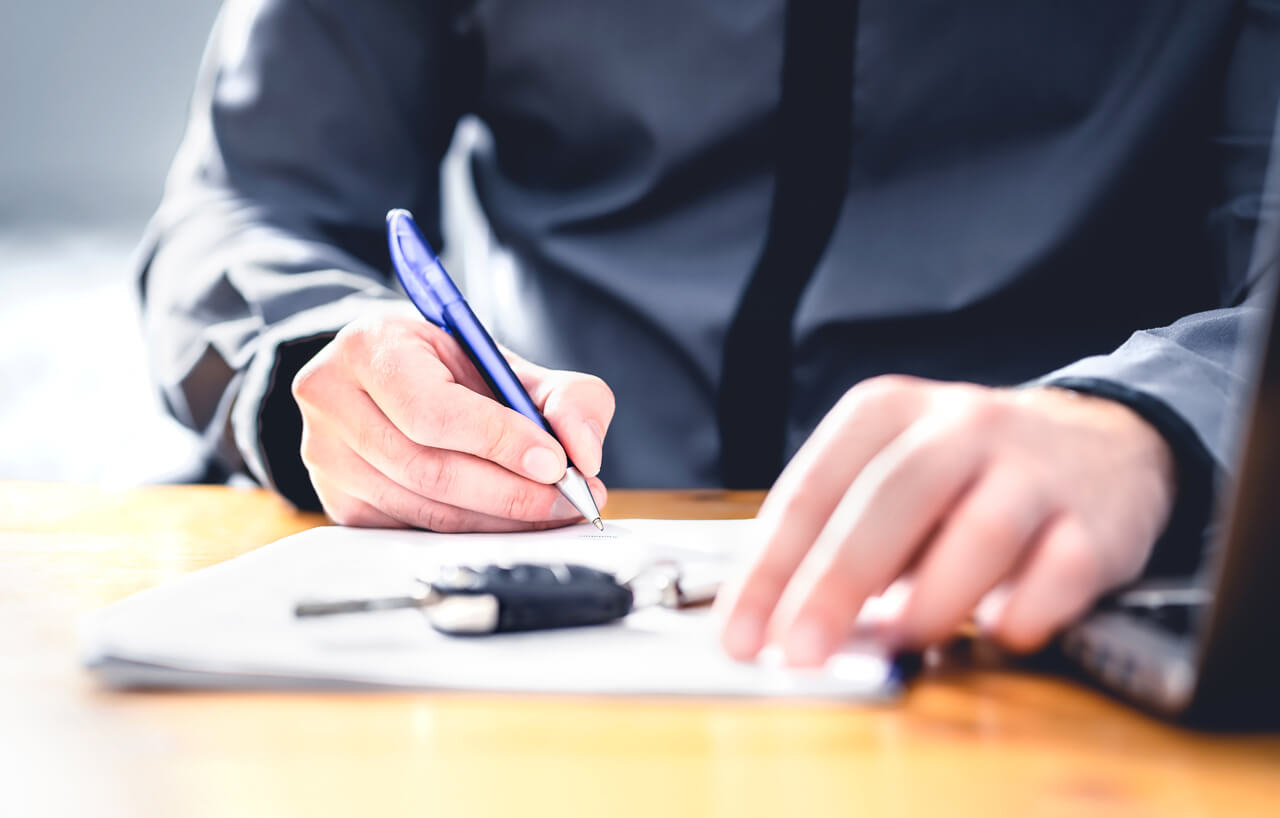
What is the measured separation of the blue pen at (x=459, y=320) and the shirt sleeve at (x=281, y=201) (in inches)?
3.2

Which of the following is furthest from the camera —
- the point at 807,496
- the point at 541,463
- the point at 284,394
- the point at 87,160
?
the point at 87,160

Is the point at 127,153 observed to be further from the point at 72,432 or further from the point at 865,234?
the point at 865,234

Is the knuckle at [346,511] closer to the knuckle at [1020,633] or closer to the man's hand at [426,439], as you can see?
the man's hand at [426,439]

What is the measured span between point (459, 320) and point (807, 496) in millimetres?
285

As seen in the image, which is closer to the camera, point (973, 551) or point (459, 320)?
point (973, 551)

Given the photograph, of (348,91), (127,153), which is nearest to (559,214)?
(348,91)

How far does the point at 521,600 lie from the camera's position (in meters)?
0.32

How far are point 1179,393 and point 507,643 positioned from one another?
0.85 ft

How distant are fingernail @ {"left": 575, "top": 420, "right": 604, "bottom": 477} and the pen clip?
0.34 feet

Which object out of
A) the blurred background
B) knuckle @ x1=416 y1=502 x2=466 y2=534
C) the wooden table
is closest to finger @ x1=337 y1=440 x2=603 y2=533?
knuckle @ x1=416 y1=502 x2=466 y2=534

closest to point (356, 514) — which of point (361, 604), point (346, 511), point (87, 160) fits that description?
point (346, 511)

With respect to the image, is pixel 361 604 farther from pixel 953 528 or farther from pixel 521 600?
pixel 953 528

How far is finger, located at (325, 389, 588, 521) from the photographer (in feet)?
1.73

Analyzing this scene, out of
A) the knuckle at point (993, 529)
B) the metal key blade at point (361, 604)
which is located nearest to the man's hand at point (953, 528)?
the knuckle at point (993, 529)
